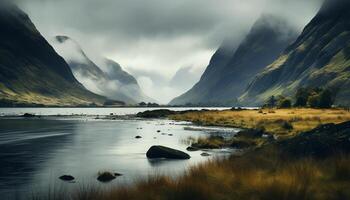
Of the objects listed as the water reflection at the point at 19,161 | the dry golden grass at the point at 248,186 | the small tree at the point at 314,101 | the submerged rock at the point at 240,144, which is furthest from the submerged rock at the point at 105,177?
the small tree at the point at 314,101

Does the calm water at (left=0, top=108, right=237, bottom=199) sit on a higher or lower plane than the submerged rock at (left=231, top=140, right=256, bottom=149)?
lower

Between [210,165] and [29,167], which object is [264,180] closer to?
[210,165]

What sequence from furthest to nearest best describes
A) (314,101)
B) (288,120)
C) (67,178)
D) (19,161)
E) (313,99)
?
(313,99) → (314,101) → (288,120) → (19,161) → (67,178)

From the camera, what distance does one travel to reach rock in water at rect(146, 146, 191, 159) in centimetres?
4212

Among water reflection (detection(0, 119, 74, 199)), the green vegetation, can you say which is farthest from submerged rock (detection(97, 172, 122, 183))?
the green vegetation

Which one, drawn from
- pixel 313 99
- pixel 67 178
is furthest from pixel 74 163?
pixel 313 99

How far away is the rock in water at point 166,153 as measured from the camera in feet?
138

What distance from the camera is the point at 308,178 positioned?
59.8 feet

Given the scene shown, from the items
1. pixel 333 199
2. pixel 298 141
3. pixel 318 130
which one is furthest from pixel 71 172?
pixel 333 199

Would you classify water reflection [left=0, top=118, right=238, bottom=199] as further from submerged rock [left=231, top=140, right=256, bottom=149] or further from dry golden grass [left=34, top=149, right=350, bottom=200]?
submerged rock [left=231, top=140, right=256, bottom=149]

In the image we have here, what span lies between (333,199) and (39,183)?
21.8m

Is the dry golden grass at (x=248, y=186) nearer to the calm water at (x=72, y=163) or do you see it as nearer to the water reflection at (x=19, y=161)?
the calm water at (x=72, y=163)

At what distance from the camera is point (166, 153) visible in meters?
42.8

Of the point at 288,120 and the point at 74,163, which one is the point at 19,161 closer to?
the point at 74,163
